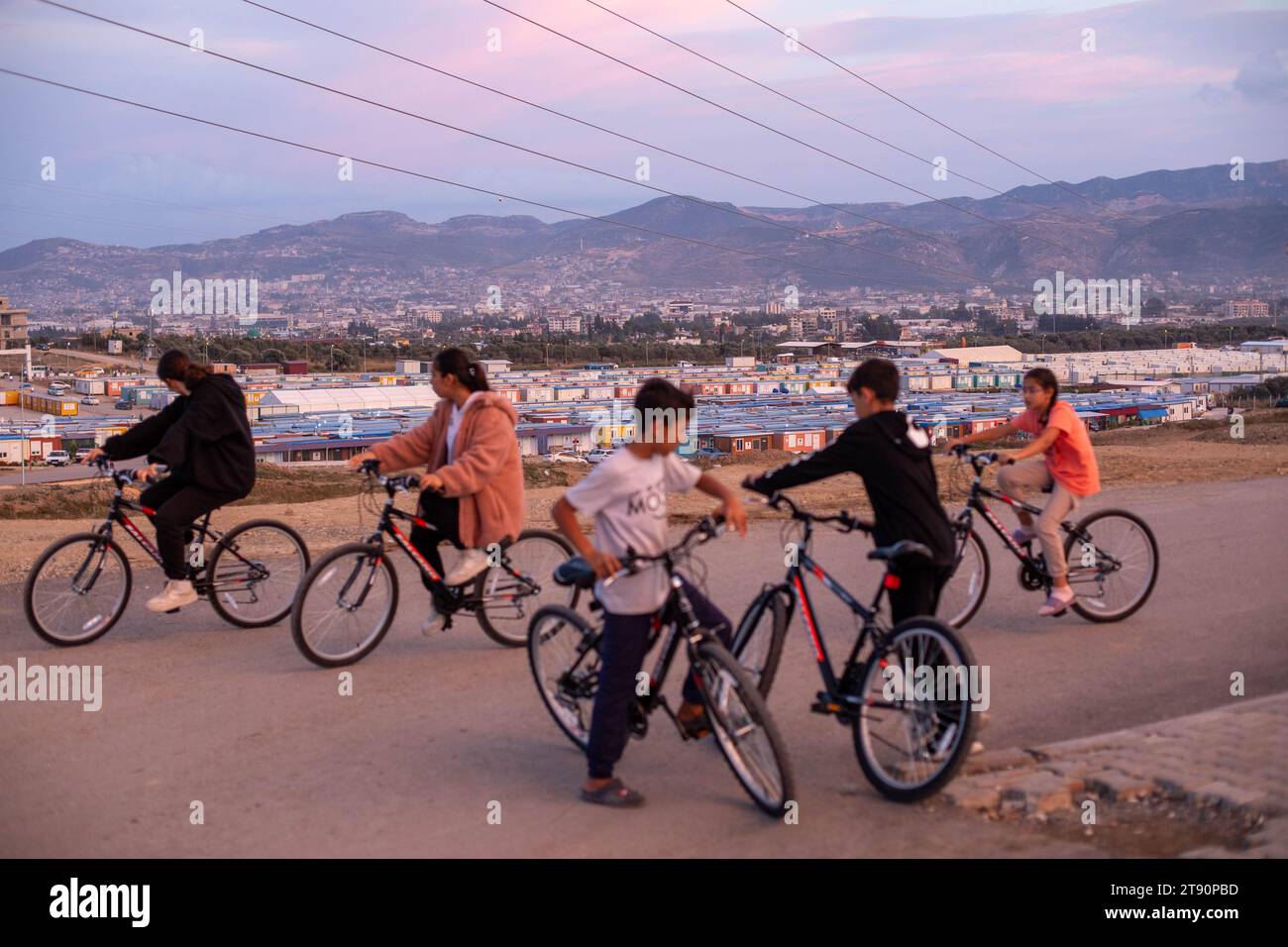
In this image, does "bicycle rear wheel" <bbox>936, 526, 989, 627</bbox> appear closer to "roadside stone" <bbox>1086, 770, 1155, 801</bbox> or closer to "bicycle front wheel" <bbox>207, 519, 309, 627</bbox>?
"roadside stone" <bbox>1086, 770, 1155, 801</bbox>

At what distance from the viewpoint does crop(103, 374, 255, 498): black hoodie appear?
8.59m

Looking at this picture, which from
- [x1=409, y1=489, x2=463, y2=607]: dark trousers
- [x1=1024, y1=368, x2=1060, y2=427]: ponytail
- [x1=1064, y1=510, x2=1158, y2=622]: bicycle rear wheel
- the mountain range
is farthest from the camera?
the mountain range

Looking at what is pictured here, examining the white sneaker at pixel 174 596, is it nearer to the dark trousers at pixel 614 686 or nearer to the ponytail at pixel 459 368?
Result: the ponytail at pixel 459 368

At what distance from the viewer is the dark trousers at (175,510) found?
858 cm

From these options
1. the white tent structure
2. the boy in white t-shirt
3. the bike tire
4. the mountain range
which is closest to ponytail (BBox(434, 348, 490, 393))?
the boy in white t-shirt

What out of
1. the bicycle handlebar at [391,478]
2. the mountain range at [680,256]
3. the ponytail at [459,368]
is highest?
the mountain range at [680,256]

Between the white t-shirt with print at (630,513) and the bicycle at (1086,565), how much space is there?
387 cm

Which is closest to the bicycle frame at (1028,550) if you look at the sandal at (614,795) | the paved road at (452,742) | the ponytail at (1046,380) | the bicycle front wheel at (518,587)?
the paved road at (452,742)

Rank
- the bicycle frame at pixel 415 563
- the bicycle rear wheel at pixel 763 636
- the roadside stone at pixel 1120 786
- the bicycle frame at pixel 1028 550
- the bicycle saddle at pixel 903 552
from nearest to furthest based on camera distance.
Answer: the roadside stone at pixel 1120 786 < the bicycle saddle at pixel 903 552 < the bicycle rear wheel at pixel 763 636 < the bicycle frame at pixel 415 563 < the bicycle frame at pixel 1028 550

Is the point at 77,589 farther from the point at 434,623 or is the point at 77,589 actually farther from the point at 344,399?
the point at 344,399

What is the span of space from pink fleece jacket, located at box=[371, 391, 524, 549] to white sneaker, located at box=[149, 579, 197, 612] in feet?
5.56

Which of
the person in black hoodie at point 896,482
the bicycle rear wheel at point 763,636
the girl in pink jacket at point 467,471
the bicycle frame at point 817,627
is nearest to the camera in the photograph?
the bicycle frame at point 817,627

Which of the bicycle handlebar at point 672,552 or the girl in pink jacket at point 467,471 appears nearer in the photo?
the bicycle handlebar at point 672,552

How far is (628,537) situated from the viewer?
5.48 metres
